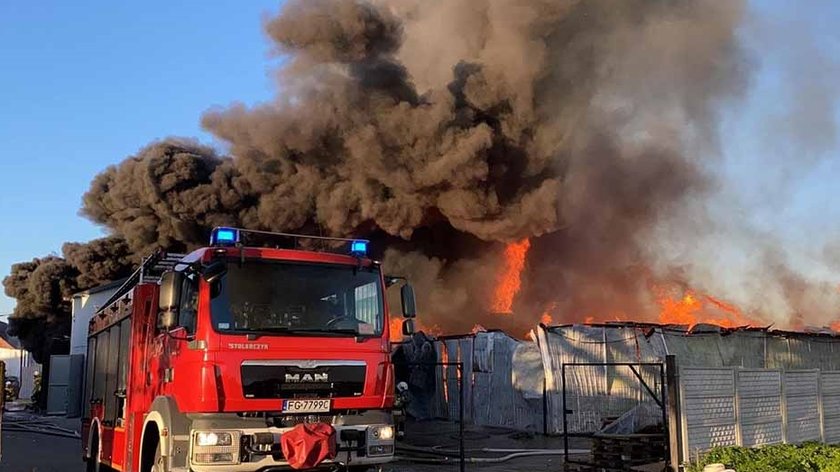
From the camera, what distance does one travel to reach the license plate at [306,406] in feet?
22.7

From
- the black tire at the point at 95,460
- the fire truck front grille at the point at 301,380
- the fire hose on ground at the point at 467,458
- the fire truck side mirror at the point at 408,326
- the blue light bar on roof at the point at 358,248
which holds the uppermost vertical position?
the blue light bar on roof at the point at 358,248

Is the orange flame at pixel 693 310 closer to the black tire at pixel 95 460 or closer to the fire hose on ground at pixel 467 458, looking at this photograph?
the fire hose on ground at pixel 467 458

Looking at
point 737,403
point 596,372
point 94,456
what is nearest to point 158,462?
point 94,456

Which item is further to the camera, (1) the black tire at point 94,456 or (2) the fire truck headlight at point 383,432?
(1) the black tire at point 94,456

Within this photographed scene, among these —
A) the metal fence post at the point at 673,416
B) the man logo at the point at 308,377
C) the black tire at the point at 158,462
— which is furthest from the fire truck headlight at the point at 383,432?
the metal fence post at the point at 673,416

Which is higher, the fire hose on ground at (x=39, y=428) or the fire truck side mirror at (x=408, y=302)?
the fire truck side mirror at (x=408, y=302)

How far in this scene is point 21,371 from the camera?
51906 mm

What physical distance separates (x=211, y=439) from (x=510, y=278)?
2697 cm

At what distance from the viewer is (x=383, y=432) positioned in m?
7.36

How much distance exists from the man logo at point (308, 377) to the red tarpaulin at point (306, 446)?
0.42 meters

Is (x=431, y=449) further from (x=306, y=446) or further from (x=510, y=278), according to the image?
(x=510, y=278)

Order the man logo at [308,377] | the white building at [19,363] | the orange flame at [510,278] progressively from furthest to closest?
the white building at [19,363] < the orange flame at [510,278] < the man logo at [308,377]

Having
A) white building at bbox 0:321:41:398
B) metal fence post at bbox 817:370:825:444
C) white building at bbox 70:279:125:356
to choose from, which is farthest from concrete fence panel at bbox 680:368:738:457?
white building at bbox 0:321:41:398

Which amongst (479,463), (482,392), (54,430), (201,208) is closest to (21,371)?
(201,208)
